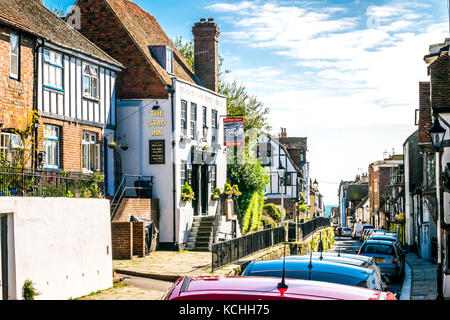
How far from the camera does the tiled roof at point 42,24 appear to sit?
Result: 2091 cm

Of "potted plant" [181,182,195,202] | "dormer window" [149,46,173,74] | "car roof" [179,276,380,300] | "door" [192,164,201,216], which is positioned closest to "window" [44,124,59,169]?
"potted plant" [181,182,195,202]

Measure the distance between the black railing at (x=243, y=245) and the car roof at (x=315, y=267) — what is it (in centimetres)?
1231

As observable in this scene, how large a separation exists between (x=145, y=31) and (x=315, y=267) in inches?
1030

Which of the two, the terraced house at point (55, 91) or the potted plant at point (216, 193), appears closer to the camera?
the terraced house at point (55, 91)

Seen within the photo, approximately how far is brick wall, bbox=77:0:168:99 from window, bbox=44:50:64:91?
238 inches

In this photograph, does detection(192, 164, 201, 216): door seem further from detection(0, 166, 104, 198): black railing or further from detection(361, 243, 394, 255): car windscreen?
detection(0, 166, 104, 198): black railing

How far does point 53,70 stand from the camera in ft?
75.4

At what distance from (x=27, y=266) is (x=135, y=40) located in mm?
17390

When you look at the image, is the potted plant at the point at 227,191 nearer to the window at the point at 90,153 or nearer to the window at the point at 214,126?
the window at the point at 214,126

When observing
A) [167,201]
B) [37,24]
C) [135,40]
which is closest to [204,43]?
[135,40]

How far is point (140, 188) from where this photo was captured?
27859 millimetres

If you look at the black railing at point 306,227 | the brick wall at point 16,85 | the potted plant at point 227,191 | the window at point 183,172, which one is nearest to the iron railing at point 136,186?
the window at point 183,172

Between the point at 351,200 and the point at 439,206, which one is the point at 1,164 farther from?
the point at 351,200
